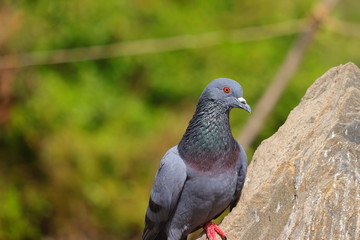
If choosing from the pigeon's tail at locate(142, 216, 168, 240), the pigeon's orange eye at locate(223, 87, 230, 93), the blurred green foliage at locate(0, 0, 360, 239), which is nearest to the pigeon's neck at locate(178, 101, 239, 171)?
the pigeon's orange eye at locate(223, 87, 230, 93)

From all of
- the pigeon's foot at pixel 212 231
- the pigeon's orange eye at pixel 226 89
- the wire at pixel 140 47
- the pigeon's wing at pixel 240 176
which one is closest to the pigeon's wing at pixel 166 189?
the pigeon's foot at pixel 212 231

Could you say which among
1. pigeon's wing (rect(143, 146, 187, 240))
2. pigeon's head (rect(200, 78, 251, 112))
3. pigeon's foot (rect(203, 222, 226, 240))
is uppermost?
pigeon's head (rect(200, 78, 251, 112))

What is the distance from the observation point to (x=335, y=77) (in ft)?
16.7

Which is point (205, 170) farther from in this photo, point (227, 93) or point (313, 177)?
point (313, 177)

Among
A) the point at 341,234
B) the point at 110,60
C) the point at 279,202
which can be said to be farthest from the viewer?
the point at 110,60

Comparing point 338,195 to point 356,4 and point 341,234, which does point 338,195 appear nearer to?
point 341,234

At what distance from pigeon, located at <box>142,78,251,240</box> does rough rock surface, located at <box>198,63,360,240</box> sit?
14 cm

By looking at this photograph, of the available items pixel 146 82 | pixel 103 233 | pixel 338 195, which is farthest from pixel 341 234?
pixel 146 82

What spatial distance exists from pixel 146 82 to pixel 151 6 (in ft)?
4.89

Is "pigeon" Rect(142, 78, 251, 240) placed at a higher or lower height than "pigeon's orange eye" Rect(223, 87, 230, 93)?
lower

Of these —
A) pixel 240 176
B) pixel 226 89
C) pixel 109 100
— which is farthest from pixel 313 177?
pixel 109 100

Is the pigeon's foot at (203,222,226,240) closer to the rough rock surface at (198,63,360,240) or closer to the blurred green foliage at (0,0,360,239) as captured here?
the rough rock surface at (198,63,360,240)

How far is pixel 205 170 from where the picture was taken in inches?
195

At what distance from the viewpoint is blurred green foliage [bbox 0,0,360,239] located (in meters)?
11.3
